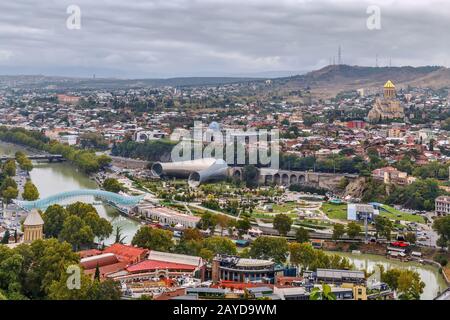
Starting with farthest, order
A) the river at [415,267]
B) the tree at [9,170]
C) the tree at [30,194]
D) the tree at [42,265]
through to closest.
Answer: the tree at [9,170]
the tree at [30,194]
the river at [415,267]
the tree at [42,265]

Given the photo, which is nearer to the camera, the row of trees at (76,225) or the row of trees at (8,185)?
the row of trees at (76,225)

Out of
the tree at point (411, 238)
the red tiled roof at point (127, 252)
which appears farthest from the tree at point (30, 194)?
the tree at point (411, 238)

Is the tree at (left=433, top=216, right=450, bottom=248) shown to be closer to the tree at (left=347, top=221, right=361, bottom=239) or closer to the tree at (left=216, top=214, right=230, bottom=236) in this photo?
the tree at (left=347, top=221, right=361, bottom=239)

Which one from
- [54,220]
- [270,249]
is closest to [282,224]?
[270,249]

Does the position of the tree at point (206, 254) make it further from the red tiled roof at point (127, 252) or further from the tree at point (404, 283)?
the tree at point (404, 283)

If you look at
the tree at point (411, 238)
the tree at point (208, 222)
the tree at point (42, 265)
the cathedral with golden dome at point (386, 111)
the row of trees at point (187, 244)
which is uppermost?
the cathedral with golden dome at point (386, 111)
